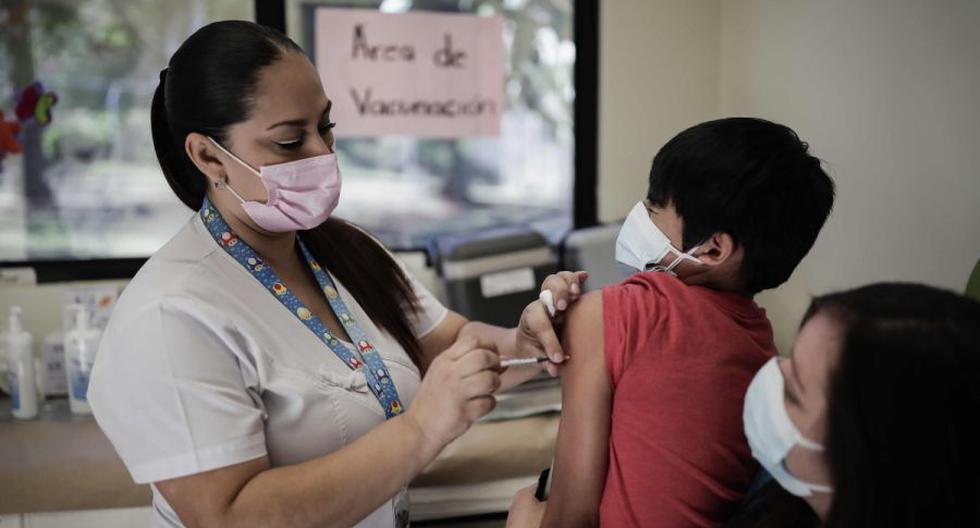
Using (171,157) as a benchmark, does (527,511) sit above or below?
below

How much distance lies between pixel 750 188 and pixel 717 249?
10cm

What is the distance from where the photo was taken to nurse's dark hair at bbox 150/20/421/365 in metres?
1.18

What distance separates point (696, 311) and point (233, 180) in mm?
718

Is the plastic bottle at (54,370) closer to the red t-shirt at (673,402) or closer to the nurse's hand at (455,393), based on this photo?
the nurse's hand at (455,393)

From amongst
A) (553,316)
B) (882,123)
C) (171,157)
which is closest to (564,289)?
(553,316)

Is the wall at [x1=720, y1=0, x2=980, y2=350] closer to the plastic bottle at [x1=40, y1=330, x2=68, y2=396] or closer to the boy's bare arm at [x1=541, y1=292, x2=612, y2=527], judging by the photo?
the boy's bare arm at [x1=541, y1=292, x2=612, y2=527]

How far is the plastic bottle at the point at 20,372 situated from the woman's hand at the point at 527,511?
4.92 ft

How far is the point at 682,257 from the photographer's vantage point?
3.68 feet

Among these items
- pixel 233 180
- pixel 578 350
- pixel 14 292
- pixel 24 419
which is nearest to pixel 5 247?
pixel 14 292

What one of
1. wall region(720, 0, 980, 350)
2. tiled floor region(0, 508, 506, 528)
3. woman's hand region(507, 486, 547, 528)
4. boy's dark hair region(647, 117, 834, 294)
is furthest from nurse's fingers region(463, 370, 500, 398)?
wall region(720, 0, 980, 350)

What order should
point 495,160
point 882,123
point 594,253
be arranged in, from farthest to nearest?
point 495,160 → point 594,253 → point 882,123

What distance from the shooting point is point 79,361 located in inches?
83.5

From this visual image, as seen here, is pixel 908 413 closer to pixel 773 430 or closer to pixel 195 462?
pixel 773 430

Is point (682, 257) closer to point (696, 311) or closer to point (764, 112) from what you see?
point (696, 311)
